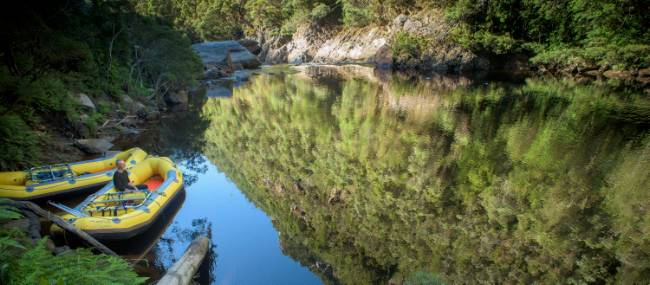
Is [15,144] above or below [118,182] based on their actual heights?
above

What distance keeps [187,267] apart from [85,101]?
14964 millimetres

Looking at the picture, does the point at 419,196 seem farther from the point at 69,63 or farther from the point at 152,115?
the point at 152,115

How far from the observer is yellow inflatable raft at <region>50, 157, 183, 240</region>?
7.42m

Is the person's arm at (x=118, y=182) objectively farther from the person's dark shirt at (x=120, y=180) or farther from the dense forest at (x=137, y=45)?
the dense forest at (x=137, y=45)

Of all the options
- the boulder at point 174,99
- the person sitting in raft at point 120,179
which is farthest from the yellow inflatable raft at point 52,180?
the boulder at point 174,99

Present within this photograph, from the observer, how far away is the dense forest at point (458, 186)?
7.71 metres

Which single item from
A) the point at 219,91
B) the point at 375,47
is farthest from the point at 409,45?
the point at 219,91

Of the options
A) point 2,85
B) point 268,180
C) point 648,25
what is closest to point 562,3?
point 648,25

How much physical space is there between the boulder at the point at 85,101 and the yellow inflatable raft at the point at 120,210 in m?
9.00

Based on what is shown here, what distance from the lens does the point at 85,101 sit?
1725 centimetres

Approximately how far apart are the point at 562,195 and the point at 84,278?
11.2 m

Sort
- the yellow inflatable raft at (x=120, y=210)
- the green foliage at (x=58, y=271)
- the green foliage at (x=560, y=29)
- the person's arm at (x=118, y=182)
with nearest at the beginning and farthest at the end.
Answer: the green foliage at (x=58, y=271) → the yellow inflatable raft at (x=120, y=210) → the person's arm at (x=118, y=182) → the green foliage at (x=560, y=29)

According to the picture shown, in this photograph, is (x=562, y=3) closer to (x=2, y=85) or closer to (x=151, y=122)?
(x=151, y=122)

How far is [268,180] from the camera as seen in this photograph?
13578 millimetres
